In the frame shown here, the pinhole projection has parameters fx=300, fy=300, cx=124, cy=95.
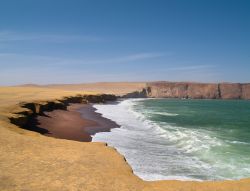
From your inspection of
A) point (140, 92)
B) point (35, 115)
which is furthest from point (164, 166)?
point (140, 92)

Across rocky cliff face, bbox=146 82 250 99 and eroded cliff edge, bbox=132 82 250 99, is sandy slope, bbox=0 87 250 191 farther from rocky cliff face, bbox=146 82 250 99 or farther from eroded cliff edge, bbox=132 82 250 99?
rocky cliff face, bbox=146 82 250 99

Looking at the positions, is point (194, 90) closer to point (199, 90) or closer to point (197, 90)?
point (197, 90)

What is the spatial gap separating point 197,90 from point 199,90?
47.7 inches

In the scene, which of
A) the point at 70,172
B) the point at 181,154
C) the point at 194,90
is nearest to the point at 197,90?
the point at 194,90

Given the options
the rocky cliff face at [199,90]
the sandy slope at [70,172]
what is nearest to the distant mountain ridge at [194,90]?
the rocky cliff face at [199,90]

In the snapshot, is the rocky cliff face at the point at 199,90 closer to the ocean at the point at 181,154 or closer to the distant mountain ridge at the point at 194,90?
the distant mountain ridge at the point at 194,90

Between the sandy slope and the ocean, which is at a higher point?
the sandy slope

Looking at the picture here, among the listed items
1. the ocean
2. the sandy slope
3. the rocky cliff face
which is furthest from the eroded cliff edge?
the sandy slope

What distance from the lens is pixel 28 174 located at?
409 inches

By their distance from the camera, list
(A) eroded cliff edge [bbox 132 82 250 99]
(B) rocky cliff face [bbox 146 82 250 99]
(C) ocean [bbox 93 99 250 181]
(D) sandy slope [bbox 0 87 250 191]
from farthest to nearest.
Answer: (B) rocky cliff face [bbox 146 82 250 99] → (A) eroded cliff edge [bbox 132 82 250 99] → (C) ocean [bbox 93 99 250 181] → (D) sandy slope [bbox 0 87 250 191]

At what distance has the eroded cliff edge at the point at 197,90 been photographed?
173 meters

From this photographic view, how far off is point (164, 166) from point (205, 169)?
244cm

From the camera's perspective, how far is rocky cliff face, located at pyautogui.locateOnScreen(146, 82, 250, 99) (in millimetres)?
172875

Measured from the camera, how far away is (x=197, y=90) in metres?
179
